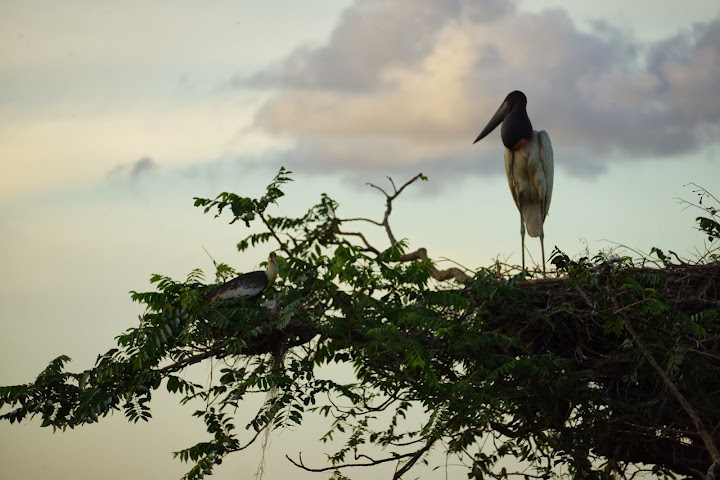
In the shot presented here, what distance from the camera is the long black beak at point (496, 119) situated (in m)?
13.4

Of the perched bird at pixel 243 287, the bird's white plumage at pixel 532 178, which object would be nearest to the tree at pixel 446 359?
the perched bird at pixel 243 287

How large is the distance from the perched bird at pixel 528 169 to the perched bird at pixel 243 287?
5162 mm

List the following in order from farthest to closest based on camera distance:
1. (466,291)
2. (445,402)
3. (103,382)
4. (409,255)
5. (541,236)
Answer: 1. (541,236)
2. (409,255)
3. (466,291)
4. (103,382)
5. (445,402)

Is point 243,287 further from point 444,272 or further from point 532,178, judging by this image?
point 532,178

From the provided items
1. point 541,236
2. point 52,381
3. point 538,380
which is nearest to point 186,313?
point 52,381

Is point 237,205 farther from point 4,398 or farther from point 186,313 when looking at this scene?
point 4,398

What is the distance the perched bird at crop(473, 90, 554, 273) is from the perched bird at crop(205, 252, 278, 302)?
16.9 ft

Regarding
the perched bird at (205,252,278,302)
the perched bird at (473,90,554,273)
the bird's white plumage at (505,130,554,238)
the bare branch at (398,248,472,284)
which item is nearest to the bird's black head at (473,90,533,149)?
the perched bird at (473,90,554,273)

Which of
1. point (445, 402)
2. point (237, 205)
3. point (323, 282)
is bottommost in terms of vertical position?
point (445, 402)

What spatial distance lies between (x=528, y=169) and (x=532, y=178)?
0.13 meters

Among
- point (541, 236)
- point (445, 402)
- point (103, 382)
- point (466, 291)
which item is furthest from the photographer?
point (541, 236)

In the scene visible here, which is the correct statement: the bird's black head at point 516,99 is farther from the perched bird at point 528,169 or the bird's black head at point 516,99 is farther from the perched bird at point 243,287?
the perched bird at point 243,287

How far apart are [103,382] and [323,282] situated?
6.37 feet

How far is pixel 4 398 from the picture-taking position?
24.8ft
